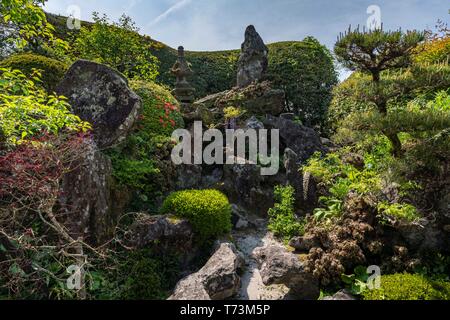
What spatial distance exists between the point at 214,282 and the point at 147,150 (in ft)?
15.0

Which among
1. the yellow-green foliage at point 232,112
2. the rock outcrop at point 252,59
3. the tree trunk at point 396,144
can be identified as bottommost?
the tree trunk at point 396,144

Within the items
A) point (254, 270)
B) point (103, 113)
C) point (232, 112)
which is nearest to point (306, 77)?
point (232, 112)

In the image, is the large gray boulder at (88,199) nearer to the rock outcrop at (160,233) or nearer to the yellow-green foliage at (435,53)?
the rock outcrop at (160,233)

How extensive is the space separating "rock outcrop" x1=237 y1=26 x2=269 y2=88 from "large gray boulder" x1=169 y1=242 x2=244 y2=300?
12.7 meters

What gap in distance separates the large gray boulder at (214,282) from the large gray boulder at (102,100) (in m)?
4.04

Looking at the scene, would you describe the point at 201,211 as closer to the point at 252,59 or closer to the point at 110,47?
the point at 110,47

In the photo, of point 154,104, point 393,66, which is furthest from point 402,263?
point 154,104

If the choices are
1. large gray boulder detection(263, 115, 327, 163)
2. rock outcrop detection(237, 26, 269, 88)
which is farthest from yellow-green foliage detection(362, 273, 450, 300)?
rock outcrop detection(237, 26, 269, 88)

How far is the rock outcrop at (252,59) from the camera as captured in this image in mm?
17109

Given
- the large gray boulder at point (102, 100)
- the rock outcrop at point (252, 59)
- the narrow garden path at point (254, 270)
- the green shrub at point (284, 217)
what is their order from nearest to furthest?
the narrow garden path at point (254, 270)
the large gray boulder at point (102, 100)
the green shrub at point (284, 217)
the rock outcrop at point (252, 59)

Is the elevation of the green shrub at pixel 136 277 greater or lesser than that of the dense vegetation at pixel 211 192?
lesser

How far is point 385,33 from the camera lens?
562cm

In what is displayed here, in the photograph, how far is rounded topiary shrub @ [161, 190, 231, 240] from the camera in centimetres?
731

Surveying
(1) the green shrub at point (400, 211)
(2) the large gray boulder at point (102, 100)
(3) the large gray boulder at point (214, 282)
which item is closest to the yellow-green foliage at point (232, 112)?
(2) the large gray boulder at point (102, 100)
